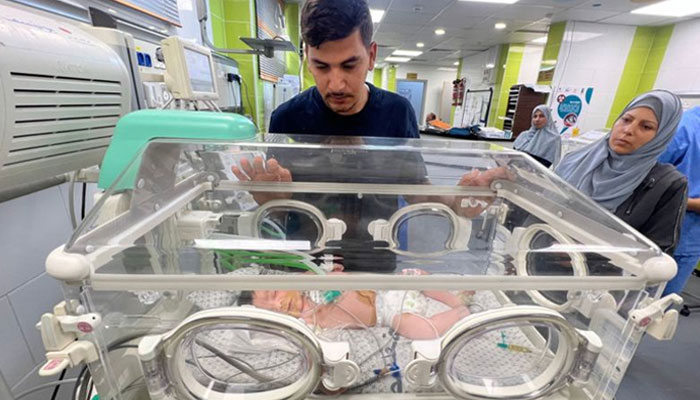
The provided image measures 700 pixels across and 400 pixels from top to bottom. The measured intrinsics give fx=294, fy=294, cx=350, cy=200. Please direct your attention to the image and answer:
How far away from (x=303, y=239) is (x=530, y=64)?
771 cm

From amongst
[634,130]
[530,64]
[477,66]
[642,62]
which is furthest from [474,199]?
[477,66]

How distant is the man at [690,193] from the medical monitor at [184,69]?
2267mm

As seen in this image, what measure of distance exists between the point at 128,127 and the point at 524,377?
0.95 m

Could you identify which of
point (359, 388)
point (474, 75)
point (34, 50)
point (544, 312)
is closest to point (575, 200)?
point (544, 312)

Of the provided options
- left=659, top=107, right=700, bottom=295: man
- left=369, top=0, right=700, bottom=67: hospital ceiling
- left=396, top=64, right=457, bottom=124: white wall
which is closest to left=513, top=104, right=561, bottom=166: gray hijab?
left=659, top=107, right=700, bottom=295: man

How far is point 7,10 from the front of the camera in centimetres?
51

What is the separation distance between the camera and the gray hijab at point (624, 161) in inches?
49.0

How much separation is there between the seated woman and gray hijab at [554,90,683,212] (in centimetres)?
130

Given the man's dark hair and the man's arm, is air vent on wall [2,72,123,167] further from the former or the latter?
the man's arm

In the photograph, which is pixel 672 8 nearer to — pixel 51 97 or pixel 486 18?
pixel 486 18

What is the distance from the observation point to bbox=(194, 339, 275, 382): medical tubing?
0.54m

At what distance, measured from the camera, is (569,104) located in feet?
15.6

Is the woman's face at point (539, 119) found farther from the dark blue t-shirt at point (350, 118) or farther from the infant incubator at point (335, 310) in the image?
the infant incubator at point (335, 310)

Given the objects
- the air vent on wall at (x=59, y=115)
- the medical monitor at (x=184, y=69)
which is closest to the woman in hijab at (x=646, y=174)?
the medical monitor at (x=184, y=69)
